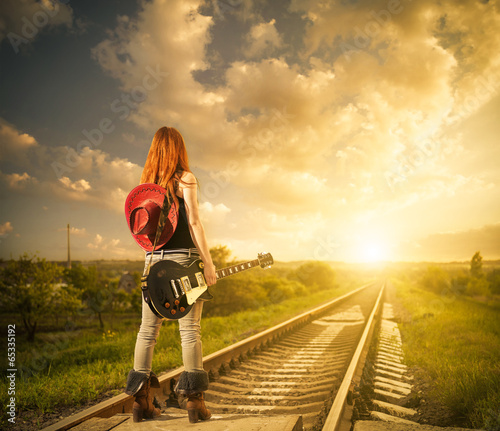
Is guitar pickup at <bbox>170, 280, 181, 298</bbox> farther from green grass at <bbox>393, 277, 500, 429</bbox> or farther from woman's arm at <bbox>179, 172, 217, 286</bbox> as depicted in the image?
green grass at <bbox>393, 277, 500, 429</bbox>


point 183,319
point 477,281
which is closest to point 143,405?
point 183,319

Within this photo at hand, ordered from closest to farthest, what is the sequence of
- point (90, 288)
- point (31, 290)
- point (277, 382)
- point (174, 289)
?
point (174, 289) → point (277, 382) → point (31, 290) → point (90, 288)

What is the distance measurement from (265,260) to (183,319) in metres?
1.30

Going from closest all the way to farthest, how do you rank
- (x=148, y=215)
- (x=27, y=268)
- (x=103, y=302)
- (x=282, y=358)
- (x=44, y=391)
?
(x=148, y=215), (x=44, y=391), (x=282, y=358), (x=27, y=268), (x=103, y=302)

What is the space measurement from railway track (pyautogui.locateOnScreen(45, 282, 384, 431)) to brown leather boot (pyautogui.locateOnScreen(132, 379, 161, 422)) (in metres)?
0.19

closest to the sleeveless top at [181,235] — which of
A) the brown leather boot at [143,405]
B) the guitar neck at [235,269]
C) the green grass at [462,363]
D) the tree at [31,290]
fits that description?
the guitar neck at [235,269]

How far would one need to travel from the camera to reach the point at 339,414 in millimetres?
2832

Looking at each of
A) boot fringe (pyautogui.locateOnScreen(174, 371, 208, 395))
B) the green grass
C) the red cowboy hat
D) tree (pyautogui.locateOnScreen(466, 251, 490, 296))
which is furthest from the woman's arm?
tree (pyautogui.locateOnScreen(466, 251, 490, 296))

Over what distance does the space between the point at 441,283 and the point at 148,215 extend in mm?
56141

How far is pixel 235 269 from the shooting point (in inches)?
117

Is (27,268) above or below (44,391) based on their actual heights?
above

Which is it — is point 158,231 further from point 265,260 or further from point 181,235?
point 265,260

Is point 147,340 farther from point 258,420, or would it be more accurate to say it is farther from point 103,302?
point 103,302

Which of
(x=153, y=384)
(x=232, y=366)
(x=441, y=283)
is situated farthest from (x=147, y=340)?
(x=441, y=283)
